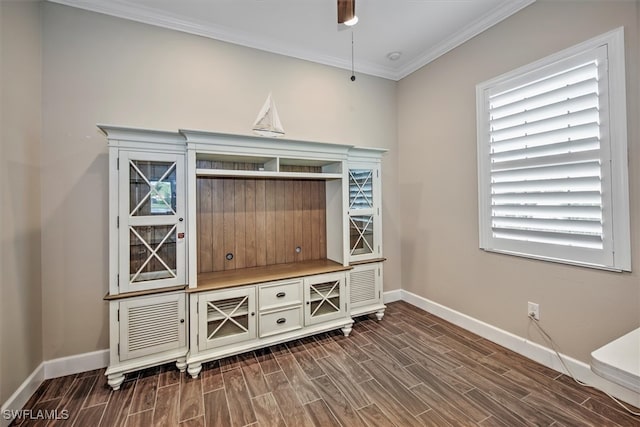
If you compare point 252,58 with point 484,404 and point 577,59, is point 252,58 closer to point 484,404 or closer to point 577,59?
point 577,59

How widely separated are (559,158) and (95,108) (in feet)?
11.8

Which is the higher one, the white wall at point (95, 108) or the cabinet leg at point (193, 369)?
the white wall at point (95, 108)

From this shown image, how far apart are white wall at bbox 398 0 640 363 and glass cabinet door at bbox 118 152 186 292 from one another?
2.56 metres

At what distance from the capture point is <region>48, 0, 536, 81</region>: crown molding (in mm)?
2230


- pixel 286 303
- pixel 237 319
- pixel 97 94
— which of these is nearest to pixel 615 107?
pixel 286 303

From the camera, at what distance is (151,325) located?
2.04 metres

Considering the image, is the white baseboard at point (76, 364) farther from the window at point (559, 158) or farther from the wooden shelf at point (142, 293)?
the window at point (559, 158)

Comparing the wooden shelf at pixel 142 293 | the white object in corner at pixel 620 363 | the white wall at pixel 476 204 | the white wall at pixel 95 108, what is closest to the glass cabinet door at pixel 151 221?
the wooden shelf at pixel 142 293

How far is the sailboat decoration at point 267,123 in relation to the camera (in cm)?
235

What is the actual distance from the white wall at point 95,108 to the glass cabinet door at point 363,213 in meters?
1.26

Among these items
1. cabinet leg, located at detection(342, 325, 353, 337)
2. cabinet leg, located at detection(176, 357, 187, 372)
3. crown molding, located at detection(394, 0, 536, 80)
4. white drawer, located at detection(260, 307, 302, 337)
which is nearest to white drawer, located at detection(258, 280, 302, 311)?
white drawer, located at detection(260, 307, 302, 337)

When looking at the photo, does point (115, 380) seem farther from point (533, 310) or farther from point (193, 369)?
point (533, 310)

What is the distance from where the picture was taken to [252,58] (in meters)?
2.78

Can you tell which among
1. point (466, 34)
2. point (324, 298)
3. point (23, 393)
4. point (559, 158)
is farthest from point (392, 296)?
point (23, 393)
